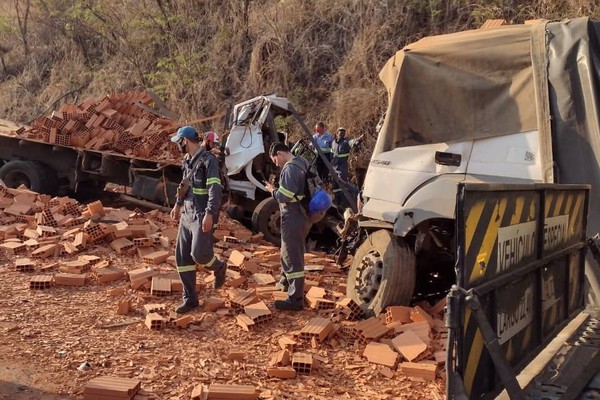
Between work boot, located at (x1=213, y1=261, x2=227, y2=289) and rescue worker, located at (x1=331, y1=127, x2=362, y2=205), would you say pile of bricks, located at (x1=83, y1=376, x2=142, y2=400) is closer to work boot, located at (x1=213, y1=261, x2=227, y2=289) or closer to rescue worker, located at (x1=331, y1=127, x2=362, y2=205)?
work boot, located at (x1=213, y1=261, x2=227, y2=289)

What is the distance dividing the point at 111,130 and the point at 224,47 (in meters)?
7.53

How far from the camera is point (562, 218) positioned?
388cm

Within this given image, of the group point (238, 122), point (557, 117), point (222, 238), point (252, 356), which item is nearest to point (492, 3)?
point (238, 122)

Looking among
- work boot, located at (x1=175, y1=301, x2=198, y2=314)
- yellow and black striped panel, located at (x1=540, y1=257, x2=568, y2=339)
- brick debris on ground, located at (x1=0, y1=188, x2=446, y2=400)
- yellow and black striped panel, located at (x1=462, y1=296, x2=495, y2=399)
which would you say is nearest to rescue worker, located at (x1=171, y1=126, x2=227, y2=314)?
work boot, located at (x1=175, y1=301, x2=198, y2=314)

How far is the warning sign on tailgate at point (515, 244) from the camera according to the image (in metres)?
2.96

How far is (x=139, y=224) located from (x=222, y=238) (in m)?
1.22

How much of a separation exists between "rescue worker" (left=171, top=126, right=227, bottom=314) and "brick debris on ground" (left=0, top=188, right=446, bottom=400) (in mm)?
349

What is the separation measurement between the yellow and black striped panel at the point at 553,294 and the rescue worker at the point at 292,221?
278 centimetres

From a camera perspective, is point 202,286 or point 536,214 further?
point 202,286

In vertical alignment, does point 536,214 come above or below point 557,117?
below

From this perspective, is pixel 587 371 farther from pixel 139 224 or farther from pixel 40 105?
pixel 40 105

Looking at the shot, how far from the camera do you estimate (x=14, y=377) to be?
4.48m

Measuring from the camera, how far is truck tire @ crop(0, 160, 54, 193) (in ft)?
38.8

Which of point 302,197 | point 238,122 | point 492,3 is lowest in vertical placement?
point 302,197
